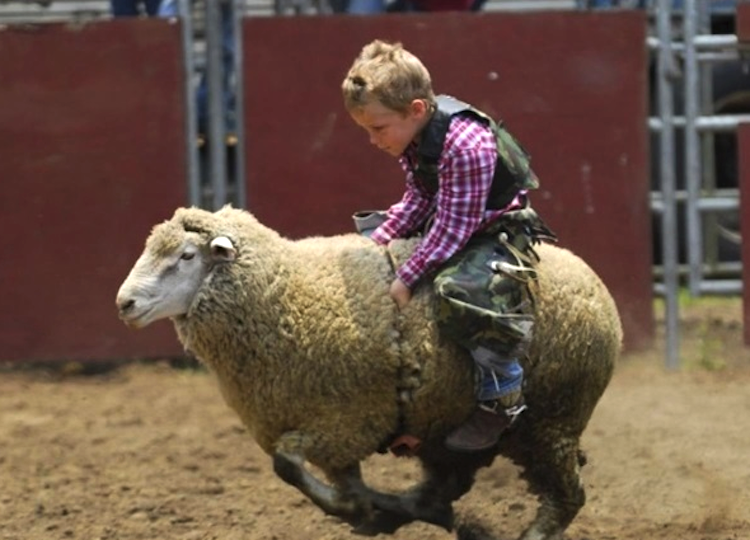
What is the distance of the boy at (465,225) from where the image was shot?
15.3 feet

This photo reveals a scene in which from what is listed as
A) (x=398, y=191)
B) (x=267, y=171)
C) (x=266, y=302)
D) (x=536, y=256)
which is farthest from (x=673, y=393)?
(x=266, y=302)

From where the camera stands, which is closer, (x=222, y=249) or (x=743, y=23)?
(x=222, y=249)

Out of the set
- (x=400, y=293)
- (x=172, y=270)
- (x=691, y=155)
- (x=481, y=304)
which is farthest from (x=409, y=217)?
(x=691, y=155)

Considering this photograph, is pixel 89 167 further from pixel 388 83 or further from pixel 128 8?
pixel 388 83

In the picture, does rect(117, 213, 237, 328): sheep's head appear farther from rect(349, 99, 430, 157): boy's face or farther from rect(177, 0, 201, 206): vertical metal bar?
rect(177, 0, 201, 206): vertical metal bar

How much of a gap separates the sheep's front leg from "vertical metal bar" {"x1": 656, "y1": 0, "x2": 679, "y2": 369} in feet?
12.6

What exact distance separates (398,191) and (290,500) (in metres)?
2.70

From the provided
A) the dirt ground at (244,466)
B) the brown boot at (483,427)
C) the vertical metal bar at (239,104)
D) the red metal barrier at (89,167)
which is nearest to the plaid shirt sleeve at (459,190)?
the brown boot at (483,427)

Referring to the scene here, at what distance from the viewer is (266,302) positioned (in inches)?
183

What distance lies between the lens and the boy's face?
4660 millimetres

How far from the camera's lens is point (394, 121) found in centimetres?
468

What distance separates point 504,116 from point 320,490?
4063 mm

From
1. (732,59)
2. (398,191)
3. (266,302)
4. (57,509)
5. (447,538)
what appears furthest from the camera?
(732,59)

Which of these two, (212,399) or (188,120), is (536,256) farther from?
(188,120)
